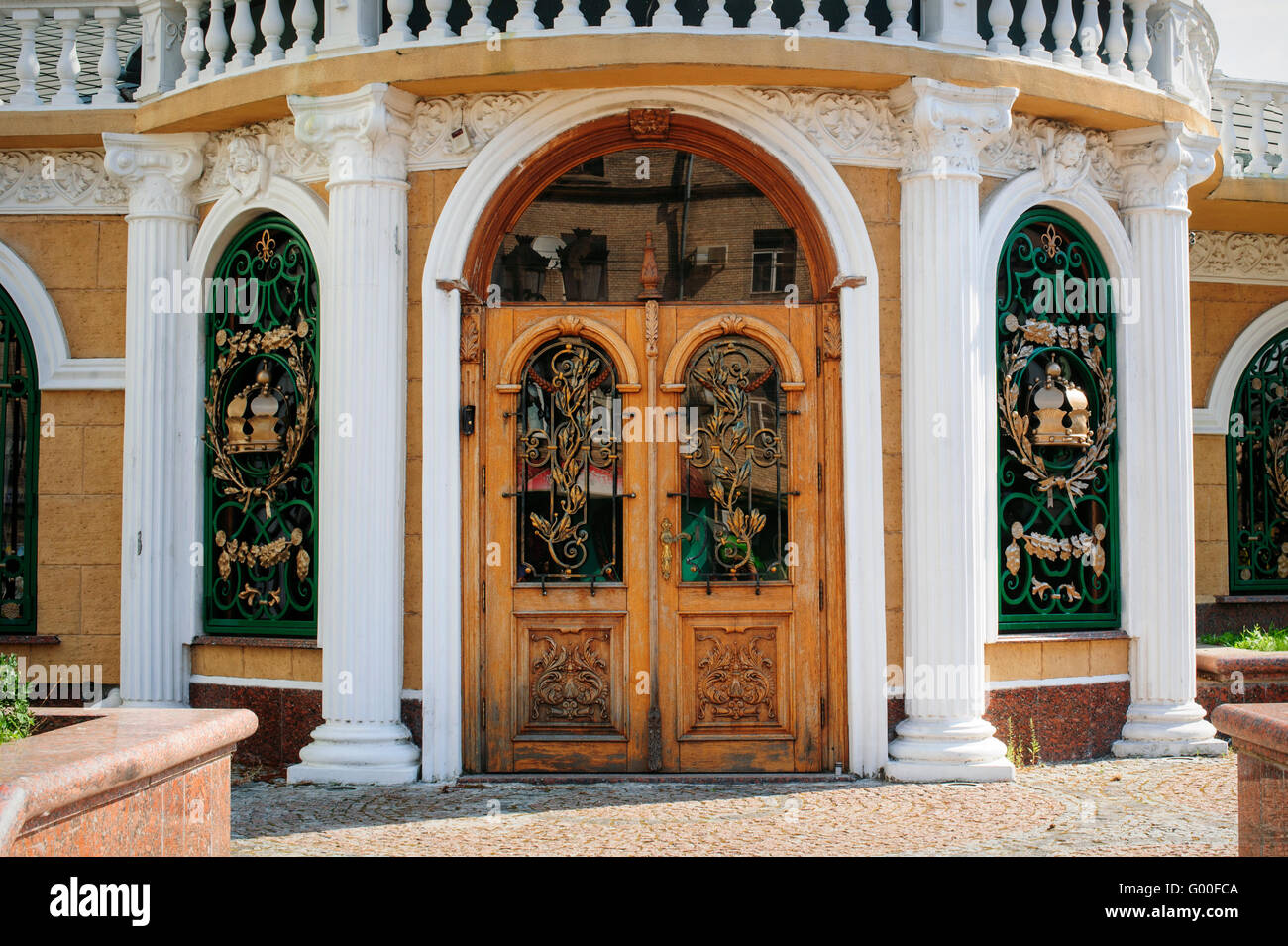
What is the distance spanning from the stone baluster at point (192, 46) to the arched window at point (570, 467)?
290cm

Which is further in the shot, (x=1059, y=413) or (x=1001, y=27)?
(x=1059, y=413)

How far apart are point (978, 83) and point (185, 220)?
16.8 feet

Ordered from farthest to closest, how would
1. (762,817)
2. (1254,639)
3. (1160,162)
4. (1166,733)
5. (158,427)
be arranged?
1. (1254,639)
2. (1160,162)
3. (158,427)
4. (1166,733)
5. (762,817)

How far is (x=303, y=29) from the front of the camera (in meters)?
8.21

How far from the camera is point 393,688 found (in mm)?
7922

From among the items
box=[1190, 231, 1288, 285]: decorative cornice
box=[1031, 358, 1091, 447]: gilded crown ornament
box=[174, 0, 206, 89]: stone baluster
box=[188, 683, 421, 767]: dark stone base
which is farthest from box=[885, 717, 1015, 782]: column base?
box=[174, 0, 206, 89]: stone baluster

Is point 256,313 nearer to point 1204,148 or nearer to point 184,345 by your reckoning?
point 184,345

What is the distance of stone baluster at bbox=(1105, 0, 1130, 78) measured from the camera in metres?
8.65

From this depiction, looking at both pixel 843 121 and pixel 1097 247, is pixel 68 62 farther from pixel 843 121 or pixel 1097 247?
pixel 1097 247

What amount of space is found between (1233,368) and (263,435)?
25.2 feet

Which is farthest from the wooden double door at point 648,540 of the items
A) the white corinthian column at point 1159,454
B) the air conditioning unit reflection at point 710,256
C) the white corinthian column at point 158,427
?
the white corinthian column at point 1159,454

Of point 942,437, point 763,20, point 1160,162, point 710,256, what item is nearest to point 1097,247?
point 1160,162

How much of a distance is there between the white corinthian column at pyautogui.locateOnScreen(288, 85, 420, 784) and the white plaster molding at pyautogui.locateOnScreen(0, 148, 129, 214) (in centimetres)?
210
